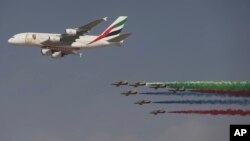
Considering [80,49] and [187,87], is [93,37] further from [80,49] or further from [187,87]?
[187,87]

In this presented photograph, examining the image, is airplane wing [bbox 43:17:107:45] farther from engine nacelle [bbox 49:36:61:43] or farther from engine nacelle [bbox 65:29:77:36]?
engine nacelle [bbox 49:36:61:43]

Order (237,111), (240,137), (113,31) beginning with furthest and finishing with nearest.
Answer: (113,31) < (237,111) < (240,137)

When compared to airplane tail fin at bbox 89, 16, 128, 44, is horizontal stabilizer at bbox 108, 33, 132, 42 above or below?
below

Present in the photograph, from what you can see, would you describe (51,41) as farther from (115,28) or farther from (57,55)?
(115,28)

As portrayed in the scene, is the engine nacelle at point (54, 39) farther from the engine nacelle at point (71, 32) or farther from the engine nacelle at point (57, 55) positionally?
the engine nacelle at point (57, 55)

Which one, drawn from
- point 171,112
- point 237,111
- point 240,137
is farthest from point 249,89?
point 240,137

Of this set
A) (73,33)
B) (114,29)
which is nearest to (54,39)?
(73,33)

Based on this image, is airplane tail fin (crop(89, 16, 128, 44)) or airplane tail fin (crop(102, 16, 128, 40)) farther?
airplane tail fin (crop(102, 16, 128, 40))

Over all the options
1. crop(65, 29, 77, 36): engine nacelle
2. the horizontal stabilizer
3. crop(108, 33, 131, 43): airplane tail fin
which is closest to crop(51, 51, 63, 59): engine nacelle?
crop(65, 29, 77, 36): engine nacelle

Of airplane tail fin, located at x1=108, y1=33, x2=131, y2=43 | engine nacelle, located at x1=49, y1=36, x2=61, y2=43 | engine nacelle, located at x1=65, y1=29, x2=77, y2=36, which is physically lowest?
airplane tail fin, located at x1=108, y1=33, x2=131, y2=43
